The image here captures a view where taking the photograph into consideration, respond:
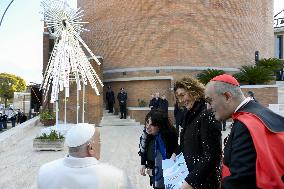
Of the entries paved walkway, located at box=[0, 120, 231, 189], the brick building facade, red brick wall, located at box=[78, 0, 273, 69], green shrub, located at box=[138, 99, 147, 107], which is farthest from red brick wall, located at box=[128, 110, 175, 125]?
paved walkway, located at box=[0, 120, 231, 189]

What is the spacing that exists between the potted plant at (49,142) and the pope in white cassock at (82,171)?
10062 mm

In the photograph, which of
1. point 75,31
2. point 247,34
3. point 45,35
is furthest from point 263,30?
point 75,31

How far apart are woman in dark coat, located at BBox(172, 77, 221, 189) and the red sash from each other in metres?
1.10

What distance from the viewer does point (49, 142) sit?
40.8ft

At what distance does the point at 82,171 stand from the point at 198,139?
145 centimetres

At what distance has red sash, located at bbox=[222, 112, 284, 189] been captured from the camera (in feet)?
7.40

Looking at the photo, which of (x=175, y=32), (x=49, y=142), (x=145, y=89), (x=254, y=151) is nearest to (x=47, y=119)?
(x=145, y=89)

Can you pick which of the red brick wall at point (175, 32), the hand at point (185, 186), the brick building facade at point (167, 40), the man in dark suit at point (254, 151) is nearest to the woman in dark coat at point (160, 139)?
the hand at point (185, 186)

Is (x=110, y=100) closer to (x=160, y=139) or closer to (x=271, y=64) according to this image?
(x=271, y=64)

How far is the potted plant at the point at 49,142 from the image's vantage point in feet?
40.9

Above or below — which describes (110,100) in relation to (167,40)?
below

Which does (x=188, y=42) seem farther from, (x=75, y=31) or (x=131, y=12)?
(x=75, y=31)

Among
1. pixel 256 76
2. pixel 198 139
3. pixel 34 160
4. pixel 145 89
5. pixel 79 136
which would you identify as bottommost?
pixel 34 160

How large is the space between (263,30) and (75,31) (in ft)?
63.7
